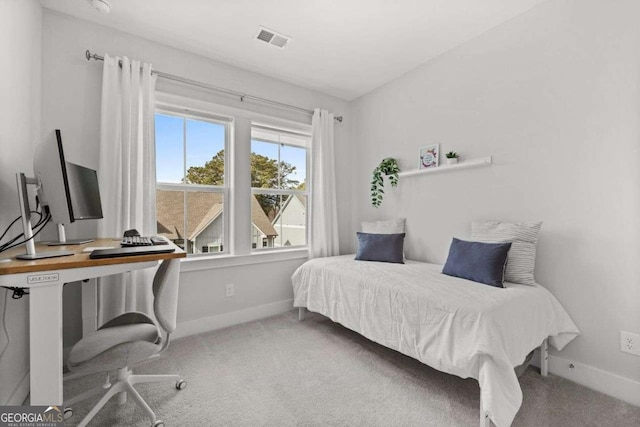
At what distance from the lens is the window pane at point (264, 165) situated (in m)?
3.20

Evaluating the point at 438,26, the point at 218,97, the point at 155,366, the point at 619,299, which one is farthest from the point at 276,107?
the point at 619,299

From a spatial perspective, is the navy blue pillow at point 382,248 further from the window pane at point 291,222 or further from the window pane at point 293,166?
the window pane at point 293,166

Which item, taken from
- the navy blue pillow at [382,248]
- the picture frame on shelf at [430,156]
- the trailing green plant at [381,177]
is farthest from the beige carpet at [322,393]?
the picture frame on shelf at [430,156]

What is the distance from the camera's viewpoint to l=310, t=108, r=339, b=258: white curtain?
3.40m

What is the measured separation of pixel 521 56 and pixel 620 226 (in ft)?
4.59

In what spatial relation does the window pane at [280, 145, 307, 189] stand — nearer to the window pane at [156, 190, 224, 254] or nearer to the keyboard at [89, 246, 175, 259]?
the window pane at [156, 190, 224, 254]

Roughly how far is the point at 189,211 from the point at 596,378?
339 cm

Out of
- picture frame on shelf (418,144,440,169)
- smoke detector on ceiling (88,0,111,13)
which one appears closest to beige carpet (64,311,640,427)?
picture frame on shelf (418,144,440,169)

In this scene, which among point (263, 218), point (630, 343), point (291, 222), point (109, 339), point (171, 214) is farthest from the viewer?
Result: point (291, 222)

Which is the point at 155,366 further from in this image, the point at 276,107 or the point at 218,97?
the point at 276,107

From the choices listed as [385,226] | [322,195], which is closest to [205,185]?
[322,195]

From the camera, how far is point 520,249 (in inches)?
79.5

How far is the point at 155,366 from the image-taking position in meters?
2.10

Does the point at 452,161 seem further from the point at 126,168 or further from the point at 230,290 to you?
the point at 126,168
